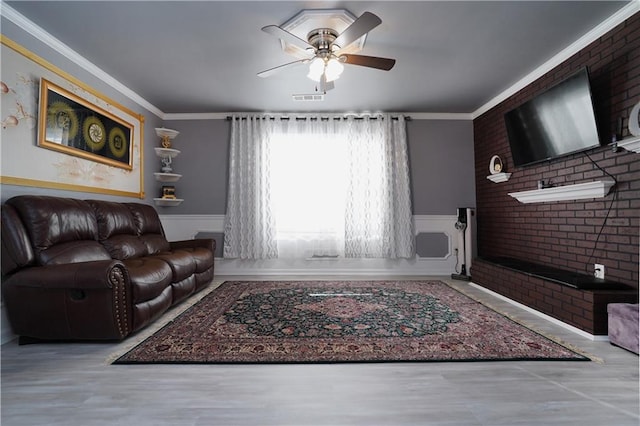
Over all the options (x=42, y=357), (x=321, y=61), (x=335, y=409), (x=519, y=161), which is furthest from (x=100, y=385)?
(x=519, y=161)

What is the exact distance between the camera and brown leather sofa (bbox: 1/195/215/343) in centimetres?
208

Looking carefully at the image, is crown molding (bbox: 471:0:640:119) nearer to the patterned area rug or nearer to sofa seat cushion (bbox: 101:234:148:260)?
the patterned area rug

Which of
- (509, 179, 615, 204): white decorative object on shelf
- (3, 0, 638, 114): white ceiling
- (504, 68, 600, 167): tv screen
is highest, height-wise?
(3, 0, 638, 114): white ceiling

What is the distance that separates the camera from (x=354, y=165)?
4.61 metres

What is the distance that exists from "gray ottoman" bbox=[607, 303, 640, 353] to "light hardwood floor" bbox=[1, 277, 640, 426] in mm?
101

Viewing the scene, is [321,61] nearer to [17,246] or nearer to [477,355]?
[477,355]

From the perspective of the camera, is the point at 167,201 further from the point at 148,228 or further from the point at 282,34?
the point at 282,34

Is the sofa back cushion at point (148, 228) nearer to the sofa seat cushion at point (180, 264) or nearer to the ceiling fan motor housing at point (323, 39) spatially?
the sofa seat cushion at point (180, 264)

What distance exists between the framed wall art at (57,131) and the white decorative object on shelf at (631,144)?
15.1 ft

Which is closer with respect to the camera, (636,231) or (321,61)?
(636,231)

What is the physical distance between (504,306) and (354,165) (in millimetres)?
2660

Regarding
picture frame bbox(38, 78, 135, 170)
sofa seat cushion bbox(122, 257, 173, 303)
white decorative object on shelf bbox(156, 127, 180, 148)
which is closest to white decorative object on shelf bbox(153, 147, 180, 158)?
white decorative object on shelf bbox(156, 127, 180, 148)

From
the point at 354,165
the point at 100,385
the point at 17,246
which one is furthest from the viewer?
the point at 354,165

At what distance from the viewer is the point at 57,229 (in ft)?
7.84
